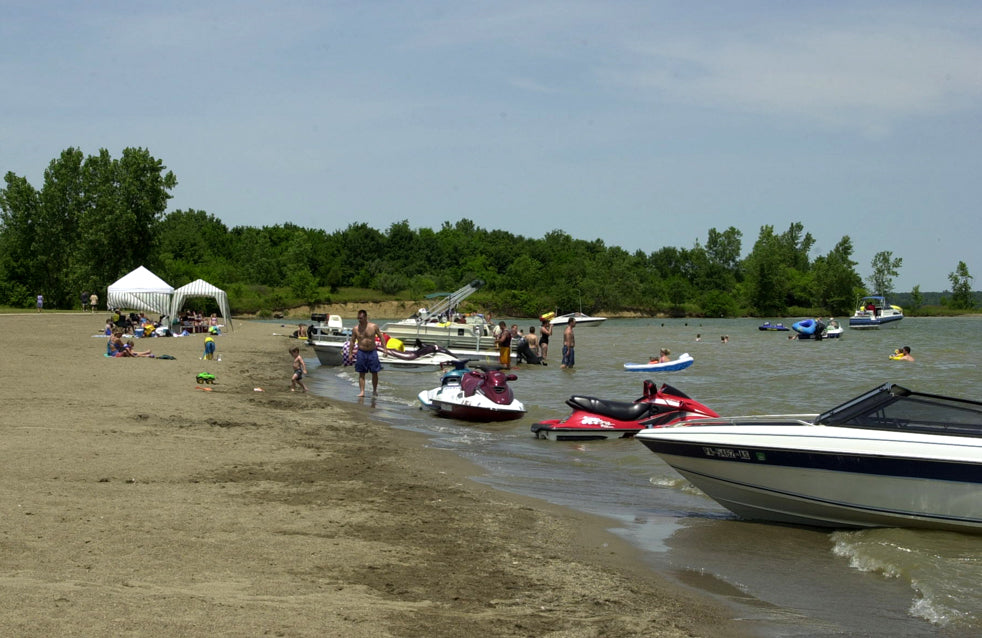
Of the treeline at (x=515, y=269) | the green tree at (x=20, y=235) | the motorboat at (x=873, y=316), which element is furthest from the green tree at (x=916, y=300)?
the green tree at (x=20, y=235)

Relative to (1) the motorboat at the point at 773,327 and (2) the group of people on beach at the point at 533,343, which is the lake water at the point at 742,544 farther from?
(1) the motorboat at the point at 773,327

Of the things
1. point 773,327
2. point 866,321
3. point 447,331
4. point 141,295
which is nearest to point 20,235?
point 141,295

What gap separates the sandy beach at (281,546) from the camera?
4.85m

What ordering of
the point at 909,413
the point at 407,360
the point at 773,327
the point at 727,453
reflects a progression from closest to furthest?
1. the point at 909,413
2. the point at 727,453
3. the point at 407,360
4. the point at 773,327

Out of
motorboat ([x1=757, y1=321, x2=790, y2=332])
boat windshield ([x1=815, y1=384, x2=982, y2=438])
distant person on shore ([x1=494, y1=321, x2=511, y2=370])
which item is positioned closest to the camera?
boat windshield ([x1=815, y1=384, x2=982, y2=438])

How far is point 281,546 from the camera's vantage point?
643 cm

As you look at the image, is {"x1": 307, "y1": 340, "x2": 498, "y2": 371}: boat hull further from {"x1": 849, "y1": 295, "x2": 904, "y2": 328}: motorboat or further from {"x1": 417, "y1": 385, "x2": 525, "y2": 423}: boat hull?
{"x1": 849, "y1": 295, "x2": 904, "y2": 328}: motorboat

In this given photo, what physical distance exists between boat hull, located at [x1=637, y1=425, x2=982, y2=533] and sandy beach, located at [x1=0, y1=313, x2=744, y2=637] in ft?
4.73

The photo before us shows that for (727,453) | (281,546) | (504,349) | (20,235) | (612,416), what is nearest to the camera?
(281,546)

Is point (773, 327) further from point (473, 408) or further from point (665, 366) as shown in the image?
point (473, 408)

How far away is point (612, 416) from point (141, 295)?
1359 inches

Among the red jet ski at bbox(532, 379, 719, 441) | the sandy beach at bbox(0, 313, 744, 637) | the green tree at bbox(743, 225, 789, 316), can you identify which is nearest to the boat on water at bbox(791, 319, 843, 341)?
the red jet ski at bbox(532, 379, 719, 441)

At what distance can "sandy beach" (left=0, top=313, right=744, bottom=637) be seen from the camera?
4852mm

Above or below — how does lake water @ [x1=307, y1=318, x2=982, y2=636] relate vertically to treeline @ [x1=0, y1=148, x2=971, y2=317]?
below
